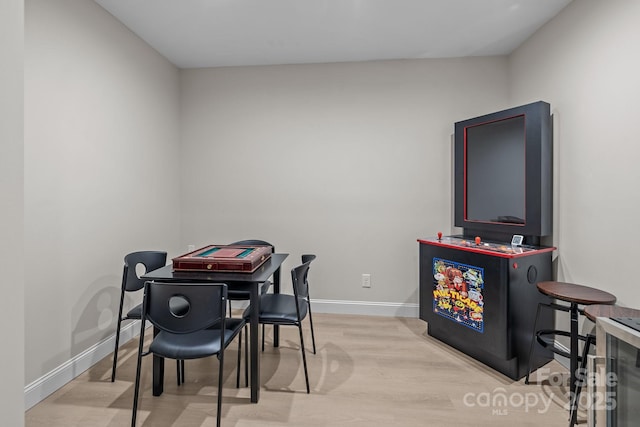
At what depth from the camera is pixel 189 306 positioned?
65.4 inches

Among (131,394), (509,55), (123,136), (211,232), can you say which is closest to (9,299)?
(131,394)

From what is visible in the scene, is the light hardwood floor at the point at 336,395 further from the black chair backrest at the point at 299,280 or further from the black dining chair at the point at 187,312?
the black chair backrest at the point at 299,280

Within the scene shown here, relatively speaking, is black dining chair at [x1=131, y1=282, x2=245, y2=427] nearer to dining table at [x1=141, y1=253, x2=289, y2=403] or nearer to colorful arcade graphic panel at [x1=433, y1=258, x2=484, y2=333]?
dining table at [x1=141, y1=253, x2=289, y2=403]

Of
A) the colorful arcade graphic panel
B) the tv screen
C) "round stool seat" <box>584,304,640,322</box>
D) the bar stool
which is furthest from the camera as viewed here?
the tv screen

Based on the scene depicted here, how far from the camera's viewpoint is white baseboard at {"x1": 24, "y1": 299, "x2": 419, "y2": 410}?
6.61 ft

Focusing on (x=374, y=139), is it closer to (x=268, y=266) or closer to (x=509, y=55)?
(x=509, y=55)

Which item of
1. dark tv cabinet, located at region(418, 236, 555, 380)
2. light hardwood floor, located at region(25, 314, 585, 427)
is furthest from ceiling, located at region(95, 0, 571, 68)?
light hardwood floor, located at region(25, 314, 585, 427)

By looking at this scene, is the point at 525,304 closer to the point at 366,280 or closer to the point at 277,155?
the point at 366,280

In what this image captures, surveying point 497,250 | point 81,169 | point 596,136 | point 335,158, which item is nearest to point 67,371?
point 81,169

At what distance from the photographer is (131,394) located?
83.3 inches

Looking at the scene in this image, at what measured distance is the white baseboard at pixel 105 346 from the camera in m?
2.02

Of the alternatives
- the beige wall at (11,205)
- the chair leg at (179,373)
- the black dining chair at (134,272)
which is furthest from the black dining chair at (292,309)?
the beige wall at (11,205)

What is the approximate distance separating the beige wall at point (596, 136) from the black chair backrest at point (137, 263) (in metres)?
3.17

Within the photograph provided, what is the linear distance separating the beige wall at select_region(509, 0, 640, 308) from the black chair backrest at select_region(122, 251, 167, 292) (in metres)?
3.17
